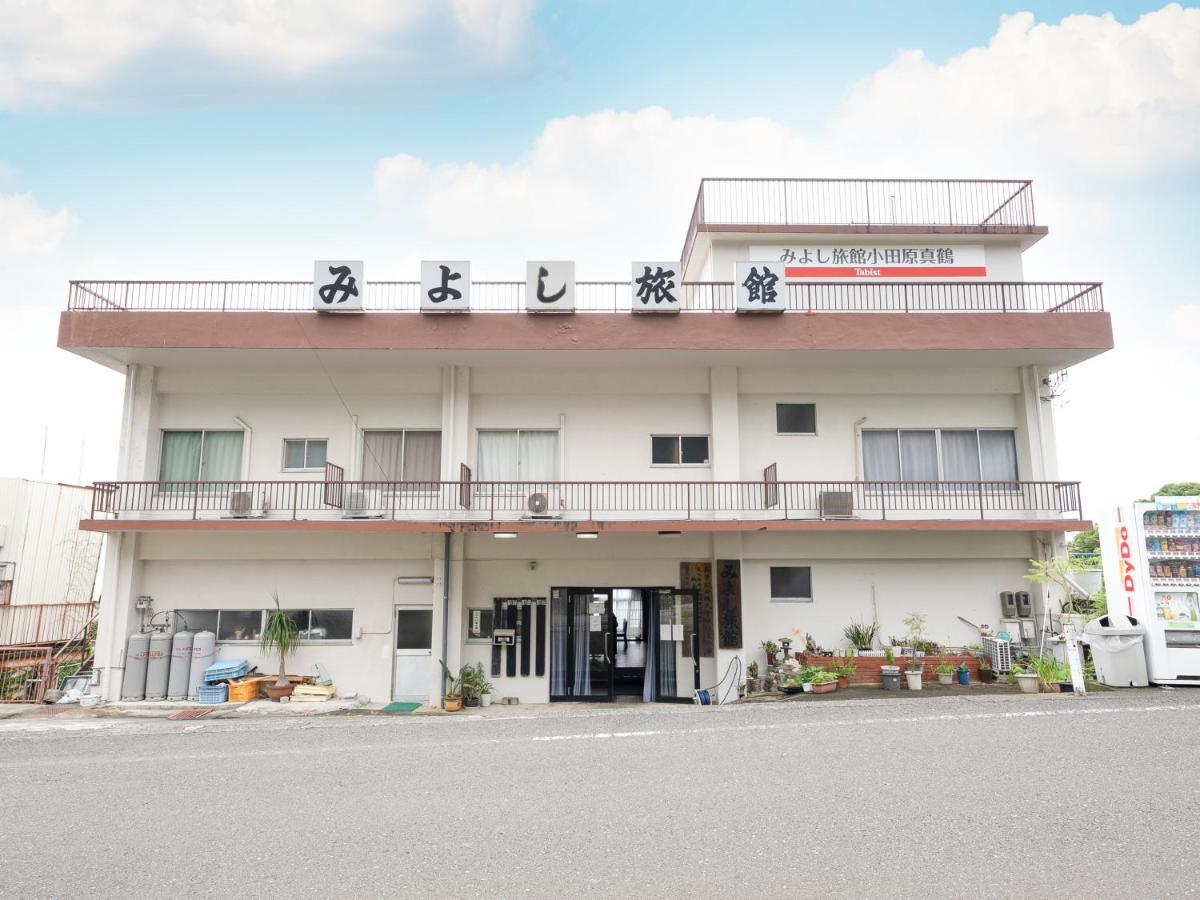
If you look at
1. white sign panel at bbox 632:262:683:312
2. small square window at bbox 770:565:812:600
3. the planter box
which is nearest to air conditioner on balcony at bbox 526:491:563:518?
white sign panel at bbox 632:262:683:312

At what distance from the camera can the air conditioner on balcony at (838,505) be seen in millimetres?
15094

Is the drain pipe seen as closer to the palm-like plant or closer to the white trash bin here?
the palm-like plant

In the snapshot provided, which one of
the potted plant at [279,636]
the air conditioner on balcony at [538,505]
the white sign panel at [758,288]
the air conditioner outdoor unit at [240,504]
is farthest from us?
the white sign panel at [758,288]

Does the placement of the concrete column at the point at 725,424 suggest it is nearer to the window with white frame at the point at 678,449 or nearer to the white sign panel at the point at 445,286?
the window with white frame at the point at 678,449

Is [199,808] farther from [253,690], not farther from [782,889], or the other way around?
[253,690]

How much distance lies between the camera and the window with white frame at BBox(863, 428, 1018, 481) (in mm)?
16547

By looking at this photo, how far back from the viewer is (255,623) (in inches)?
623

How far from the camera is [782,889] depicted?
16.8 feet

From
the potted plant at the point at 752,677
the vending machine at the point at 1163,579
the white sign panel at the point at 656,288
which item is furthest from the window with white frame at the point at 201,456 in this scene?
the vending machine at the point at 1163,579

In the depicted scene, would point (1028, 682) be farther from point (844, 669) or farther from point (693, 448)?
point (693, 448)

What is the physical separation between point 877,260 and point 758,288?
4311mm

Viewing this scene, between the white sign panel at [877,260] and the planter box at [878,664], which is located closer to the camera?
the planter box at [878,664]

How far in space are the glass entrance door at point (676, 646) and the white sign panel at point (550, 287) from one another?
20.4 ft

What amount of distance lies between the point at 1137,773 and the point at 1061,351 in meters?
10.4
